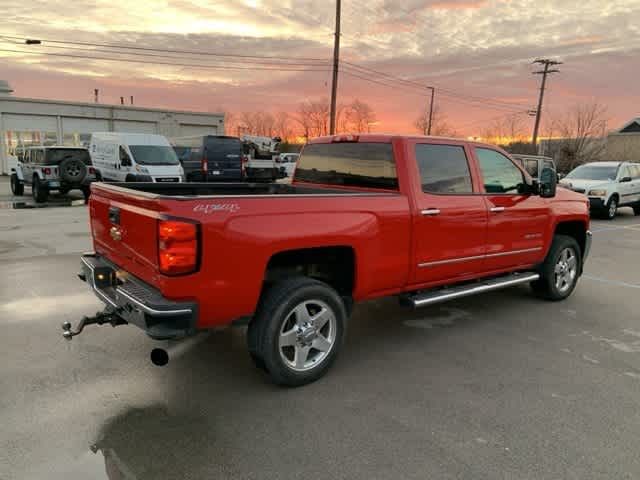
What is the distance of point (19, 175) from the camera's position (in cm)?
1845

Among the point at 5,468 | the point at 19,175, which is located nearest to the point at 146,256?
the point at 5,468

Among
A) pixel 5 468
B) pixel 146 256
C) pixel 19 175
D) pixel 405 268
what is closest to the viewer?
pixel 5 468

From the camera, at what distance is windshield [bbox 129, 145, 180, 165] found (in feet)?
56.5

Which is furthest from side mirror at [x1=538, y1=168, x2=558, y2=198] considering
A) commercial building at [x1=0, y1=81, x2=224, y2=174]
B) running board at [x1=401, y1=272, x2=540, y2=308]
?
commercial building at [x1=0, y1=81, x2=224, y2=174]

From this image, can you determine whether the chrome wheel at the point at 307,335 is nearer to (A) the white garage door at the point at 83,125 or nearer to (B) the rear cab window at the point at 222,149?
(B) the rear cab window at the point at 222,149

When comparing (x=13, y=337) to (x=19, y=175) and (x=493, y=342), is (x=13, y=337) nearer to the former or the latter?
(x=493, y=342)

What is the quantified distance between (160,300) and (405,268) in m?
2.10

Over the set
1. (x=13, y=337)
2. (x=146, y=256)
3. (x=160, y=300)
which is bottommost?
(x=13, y=337)

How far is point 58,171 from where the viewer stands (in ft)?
52.2

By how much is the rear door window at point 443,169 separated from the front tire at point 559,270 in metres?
1.79

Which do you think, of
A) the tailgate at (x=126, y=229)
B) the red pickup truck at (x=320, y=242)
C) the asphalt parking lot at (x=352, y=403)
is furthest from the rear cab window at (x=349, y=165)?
the tailgate at (x=126, y=229)

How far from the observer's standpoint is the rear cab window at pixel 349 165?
4.32 m

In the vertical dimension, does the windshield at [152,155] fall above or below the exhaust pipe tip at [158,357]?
above

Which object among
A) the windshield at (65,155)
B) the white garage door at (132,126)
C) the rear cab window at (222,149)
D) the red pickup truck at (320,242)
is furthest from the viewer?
the white garage door at (132,126)
